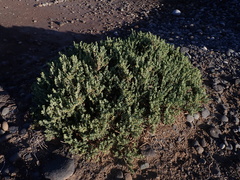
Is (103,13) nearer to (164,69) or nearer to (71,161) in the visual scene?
(164,69)

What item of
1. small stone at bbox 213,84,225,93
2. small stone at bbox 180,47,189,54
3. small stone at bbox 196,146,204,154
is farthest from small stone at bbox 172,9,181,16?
small stone at bbox 196,146,204,154

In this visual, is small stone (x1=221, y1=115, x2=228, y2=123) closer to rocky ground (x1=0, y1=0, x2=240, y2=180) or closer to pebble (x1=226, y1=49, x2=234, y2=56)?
rocky ground (x1=0, y1=0, x2=240, y2=180)

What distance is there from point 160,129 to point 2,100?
11.2ft

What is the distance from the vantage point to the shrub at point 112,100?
339cm

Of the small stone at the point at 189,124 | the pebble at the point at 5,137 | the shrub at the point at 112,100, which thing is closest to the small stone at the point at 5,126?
the pebble at the point at 5,137

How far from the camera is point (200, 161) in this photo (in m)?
3.75

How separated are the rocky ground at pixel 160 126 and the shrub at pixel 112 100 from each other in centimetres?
33

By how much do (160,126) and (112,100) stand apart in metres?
1.12

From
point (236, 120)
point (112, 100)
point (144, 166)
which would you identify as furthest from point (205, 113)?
point (112, 100)

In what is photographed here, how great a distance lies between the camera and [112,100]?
12.1 ft

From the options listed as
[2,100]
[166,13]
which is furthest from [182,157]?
[166,13]

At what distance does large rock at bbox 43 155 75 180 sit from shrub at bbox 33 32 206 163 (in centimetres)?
25

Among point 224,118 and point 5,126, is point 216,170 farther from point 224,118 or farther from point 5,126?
point 5,126

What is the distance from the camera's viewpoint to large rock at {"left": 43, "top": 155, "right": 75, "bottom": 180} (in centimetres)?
326
